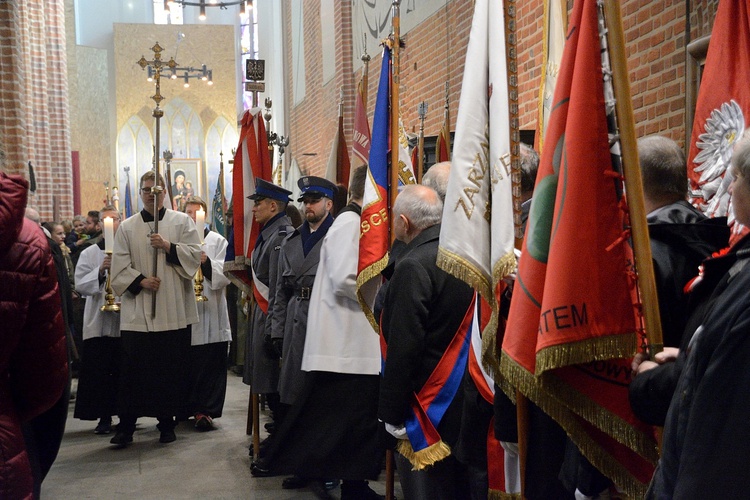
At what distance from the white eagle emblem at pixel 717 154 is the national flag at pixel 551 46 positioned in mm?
891

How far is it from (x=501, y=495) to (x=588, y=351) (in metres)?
1.15

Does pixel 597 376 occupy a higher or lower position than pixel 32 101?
lower

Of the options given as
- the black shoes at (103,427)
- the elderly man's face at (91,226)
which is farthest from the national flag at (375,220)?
the elderly man's face at (91,226)

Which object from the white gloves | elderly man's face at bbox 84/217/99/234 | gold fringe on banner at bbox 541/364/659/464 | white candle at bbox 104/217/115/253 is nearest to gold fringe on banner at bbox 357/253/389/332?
the white gloves

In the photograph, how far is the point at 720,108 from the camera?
3.34 m

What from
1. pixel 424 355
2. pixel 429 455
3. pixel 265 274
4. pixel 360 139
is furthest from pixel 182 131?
pixel 429 455

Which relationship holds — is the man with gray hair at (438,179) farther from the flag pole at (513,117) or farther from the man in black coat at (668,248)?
the man in black coat at (668,248)

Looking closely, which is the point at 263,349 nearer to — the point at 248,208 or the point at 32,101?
the point at 248,208

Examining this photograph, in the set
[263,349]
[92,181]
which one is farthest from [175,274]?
[92,181]

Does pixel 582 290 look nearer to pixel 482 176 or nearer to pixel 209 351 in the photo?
pixel 482 176

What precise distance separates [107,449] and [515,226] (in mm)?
5137

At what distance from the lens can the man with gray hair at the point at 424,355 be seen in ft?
11.8

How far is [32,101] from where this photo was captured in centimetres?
1468

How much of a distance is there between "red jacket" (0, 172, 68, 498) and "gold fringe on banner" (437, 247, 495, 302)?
4.52 ft
